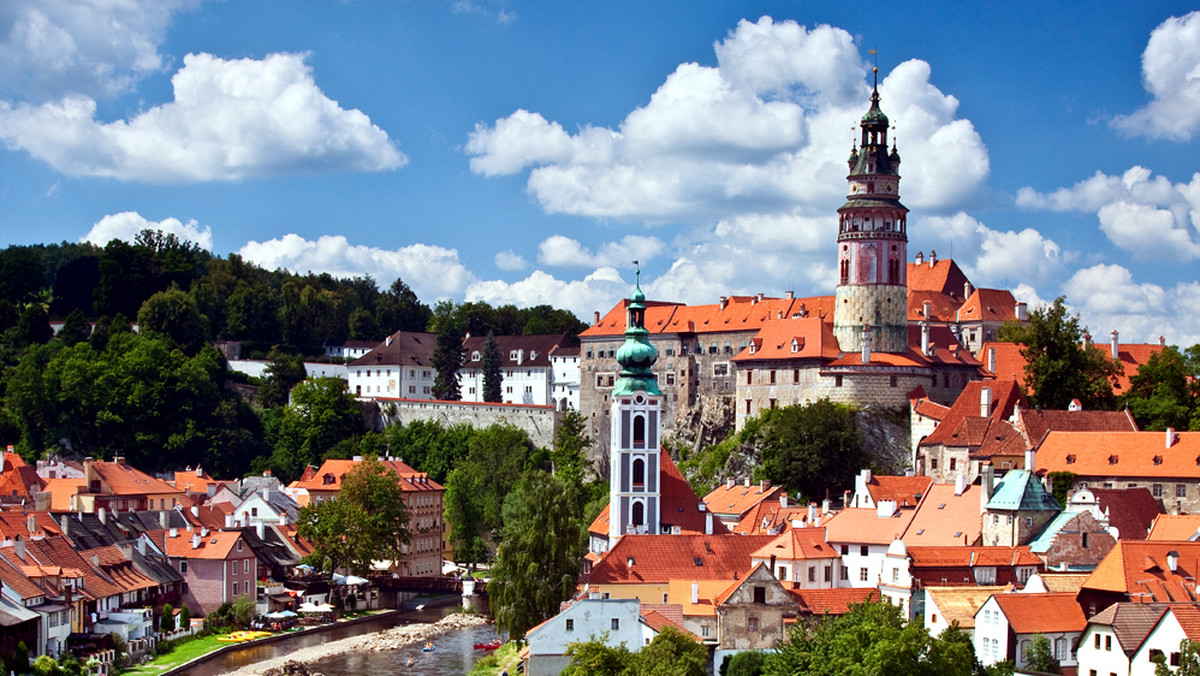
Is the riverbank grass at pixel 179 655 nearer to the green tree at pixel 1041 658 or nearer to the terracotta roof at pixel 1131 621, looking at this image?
the green tree at pixel 1041 658

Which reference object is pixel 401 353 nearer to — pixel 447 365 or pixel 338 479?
pixel 447 365

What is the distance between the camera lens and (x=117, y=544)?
5466 centimetres

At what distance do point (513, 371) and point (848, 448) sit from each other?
40878 mm

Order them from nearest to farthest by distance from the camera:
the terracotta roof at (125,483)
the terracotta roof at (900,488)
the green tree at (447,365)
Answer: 1. the terracotta roof at (900,488)
2. the terracotta roof at (125,483)
3. the green tree at (447,365)

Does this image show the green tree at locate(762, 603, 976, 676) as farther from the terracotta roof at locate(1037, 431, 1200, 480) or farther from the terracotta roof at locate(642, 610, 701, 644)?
the terracotta roof at locate(1037, 431, 1200, 480)

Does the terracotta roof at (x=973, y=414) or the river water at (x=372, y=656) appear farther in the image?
the terracotta roof at (x=973, y=414)

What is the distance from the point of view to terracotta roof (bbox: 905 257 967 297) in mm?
83375

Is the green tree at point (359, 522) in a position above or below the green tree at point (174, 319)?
below

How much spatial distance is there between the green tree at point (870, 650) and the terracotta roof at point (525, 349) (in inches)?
2496

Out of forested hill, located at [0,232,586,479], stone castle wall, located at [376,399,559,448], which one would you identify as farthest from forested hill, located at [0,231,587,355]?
stone castle wall, located at [376,399,559,448]

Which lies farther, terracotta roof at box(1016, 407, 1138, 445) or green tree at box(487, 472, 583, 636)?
terracotta roof at box(1016, 407, 1138, 445)

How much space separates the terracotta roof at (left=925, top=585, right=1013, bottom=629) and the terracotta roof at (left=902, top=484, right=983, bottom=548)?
19.4 feet

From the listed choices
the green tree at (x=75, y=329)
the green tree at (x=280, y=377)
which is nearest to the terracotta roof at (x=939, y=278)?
the green tree at (x=280, y=377)

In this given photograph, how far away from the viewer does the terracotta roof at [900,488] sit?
2285 inches
